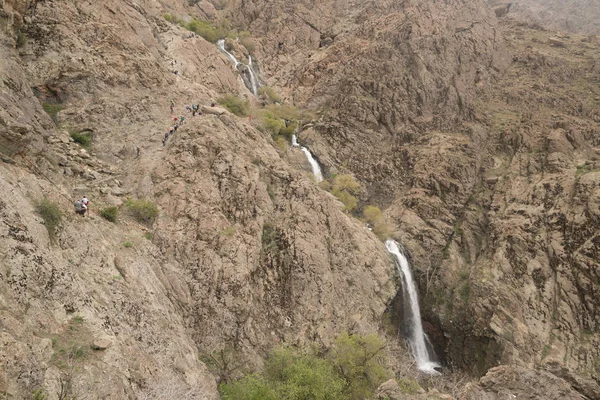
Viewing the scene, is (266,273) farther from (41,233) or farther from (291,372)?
(41,233)

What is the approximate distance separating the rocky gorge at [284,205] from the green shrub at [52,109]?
220mm

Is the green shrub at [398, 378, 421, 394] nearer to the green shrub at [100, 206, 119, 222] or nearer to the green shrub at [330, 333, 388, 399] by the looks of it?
the green shrub at [330, 333, 388, 399]

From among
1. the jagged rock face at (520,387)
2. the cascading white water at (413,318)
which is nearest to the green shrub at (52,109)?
the jagged rock face at (520,387)

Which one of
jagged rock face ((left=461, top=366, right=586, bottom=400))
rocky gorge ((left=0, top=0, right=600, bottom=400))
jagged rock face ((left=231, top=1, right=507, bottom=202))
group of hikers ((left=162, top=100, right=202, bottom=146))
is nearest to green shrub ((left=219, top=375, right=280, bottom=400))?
rocky gorge ((left=0, top=0, right=600, bottom=400))

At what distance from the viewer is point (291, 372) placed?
17.4m

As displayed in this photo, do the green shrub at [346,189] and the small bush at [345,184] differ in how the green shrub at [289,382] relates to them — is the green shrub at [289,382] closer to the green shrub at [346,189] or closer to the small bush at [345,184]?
the green shrub at [346,189]

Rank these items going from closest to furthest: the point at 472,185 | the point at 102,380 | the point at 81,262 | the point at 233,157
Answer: the point at 102,380 → the point at 81,262 → the point at 233,157 → the point at 472,185

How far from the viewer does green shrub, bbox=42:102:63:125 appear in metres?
23.4

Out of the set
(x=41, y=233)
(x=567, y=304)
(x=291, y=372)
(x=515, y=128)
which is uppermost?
(x=515, y=128)

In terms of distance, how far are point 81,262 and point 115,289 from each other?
1.63 meters

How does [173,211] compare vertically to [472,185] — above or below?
below

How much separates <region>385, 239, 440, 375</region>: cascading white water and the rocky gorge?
118 centimetres

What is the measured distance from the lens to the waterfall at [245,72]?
174 ft

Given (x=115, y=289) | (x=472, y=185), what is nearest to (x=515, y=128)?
(x=472, y=185)
